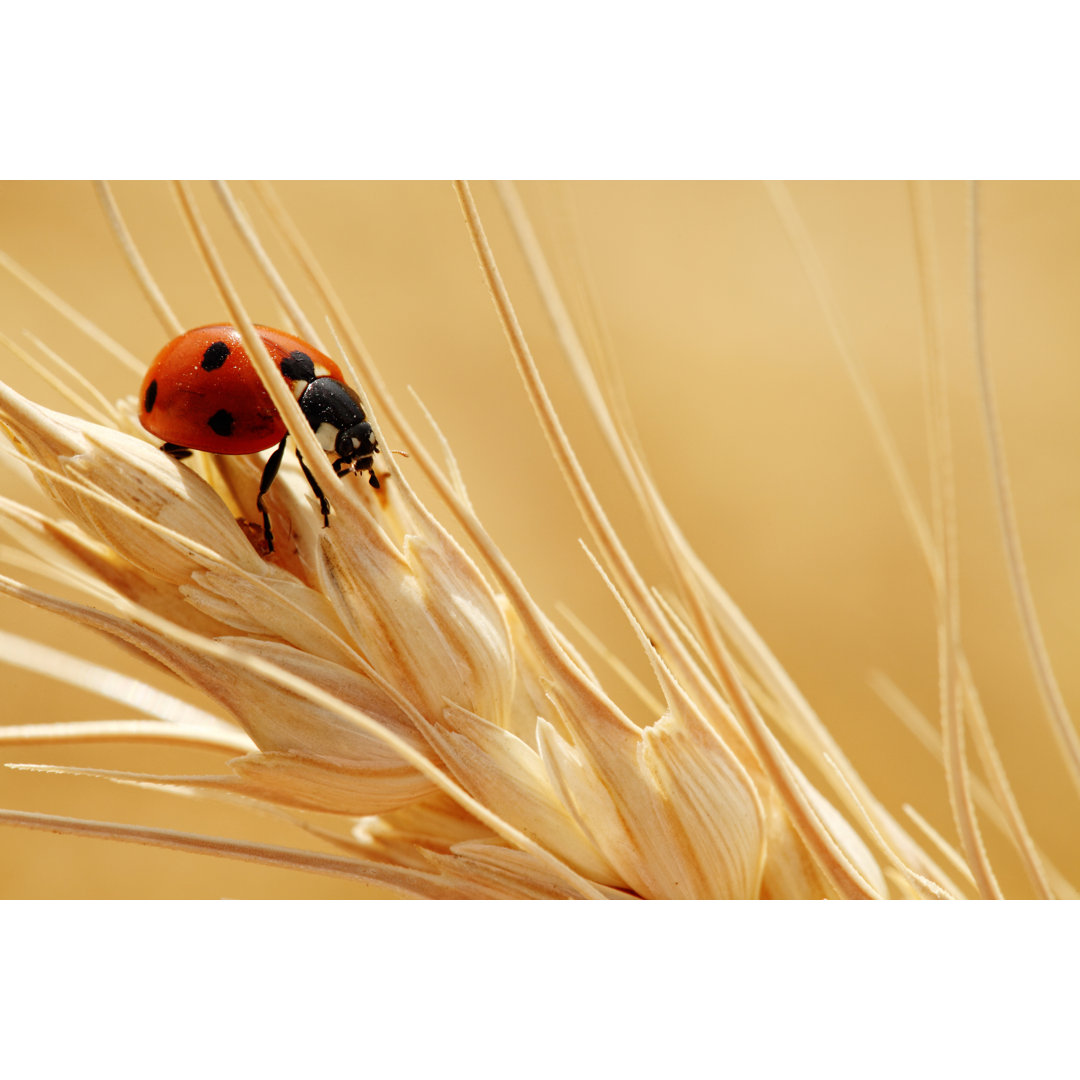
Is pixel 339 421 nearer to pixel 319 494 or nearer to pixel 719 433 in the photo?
pixel 319 494

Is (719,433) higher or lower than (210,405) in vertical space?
higher

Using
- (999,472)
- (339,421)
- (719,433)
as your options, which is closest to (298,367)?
(339,421)

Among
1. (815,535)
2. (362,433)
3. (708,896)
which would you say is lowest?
(708,896)

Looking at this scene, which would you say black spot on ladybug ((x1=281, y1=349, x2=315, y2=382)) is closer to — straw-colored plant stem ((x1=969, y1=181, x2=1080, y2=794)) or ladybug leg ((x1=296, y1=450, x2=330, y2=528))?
ladybug leg ((x1=296, y1=450, x2=330, y2=528))

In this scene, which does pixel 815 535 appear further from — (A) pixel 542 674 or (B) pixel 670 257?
(A) pixel 542 674

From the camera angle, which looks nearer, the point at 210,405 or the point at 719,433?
the point at 210,405

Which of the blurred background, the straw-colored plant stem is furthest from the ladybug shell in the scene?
the blurred background

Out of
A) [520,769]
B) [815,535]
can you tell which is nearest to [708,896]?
[520,769]

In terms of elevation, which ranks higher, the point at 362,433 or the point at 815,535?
the point at 815,535
